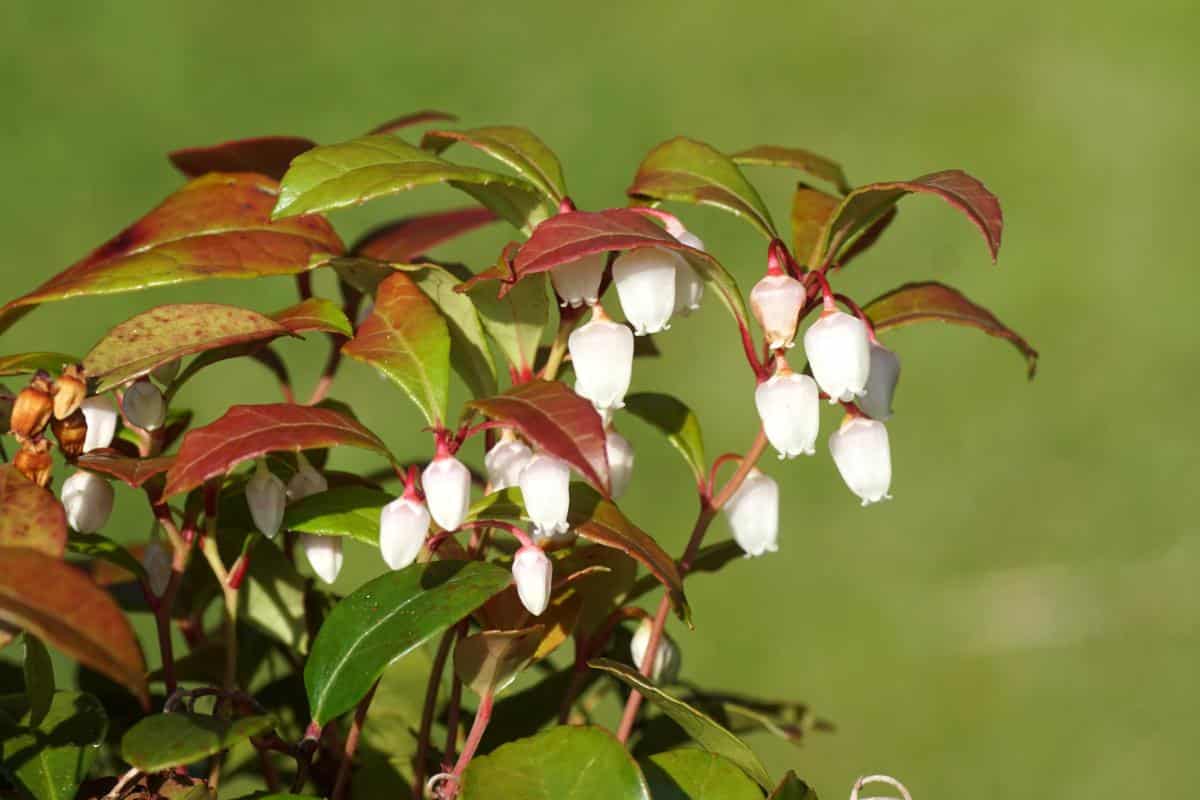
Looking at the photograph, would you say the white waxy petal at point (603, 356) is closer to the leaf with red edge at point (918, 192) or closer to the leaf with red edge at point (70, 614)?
the leaf with red edge at point (918, 192)

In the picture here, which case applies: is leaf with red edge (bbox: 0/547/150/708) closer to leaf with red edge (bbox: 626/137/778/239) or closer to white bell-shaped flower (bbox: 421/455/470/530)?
white bell-shaped flower (bbox: 421/455/470/530)

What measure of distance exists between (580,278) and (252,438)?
20 centimetres

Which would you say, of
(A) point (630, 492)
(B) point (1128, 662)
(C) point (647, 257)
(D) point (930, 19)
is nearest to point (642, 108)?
(D) point (930, 19)

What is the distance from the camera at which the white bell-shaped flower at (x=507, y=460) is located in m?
0.84

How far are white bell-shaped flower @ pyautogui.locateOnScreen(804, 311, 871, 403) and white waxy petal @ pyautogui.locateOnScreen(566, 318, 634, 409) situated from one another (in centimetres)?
10

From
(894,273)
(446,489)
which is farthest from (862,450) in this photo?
(894,273)

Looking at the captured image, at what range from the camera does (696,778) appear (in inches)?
31.1

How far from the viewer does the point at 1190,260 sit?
294cm

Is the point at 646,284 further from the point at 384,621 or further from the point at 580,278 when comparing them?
the point at 384,621

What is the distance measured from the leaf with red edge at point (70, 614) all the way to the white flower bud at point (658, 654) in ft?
1.41

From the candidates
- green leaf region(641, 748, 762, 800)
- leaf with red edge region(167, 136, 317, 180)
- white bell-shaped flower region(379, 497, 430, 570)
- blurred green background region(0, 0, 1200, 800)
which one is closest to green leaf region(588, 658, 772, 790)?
green leaf region(641, 748, 762, 800)

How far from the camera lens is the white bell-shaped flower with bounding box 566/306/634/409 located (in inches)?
32.2

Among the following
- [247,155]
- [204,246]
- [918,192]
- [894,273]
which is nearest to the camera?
[918,192]

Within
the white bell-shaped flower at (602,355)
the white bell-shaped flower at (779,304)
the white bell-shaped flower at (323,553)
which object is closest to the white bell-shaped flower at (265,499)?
the white bell-shaped flower at (323,553)
